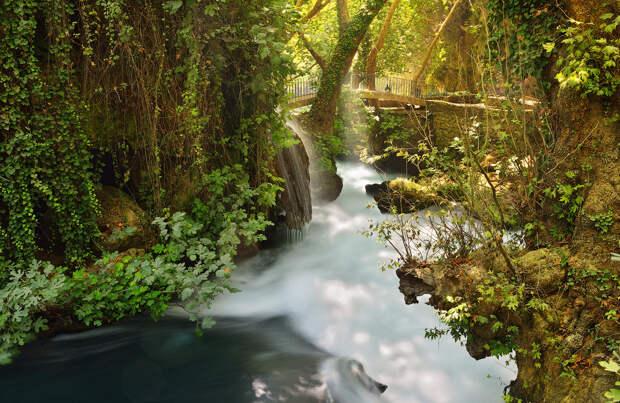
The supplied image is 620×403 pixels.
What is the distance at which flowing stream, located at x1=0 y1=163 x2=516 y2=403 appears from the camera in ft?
17.3

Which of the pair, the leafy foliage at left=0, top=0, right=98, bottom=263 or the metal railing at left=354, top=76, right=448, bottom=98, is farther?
the metal railing at left=354, top=76, right=448, bottom=98

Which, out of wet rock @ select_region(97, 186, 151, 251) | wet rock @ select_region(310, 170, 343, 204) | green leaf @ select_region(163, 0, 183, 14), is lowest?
wet rock @ select_region(310, 170, 343, 204)

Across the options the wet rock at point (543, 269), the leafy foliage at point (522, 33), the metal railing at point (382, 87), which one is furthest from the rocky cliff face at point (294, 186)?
the wet rock at point (543, 269)

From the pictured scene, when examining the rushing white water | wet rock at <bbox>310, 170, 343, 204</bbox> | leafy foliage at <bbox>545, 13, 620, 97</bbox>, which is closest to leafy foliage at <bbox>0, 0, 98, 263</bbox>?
the rushing white water

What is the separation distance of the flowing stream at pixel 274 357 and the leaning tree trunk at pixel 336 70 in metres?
6.97

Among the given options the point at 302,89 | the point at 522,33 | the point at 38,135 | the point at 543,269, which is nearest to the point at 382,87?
the point at 302,89

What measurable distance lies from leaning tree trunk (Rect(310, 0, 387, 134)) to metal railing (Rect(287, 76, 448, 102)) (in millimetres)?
970

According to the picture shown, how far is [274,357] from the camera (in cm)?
605

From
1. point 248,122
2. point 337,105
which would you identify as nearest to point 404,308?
point 248,122

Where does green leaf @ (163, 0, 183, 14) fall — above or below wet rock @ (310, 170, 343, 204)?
above

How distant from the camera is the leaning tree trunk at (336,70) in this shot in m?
12.9

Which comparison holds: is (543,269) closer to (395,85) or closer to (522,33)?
(522,33)

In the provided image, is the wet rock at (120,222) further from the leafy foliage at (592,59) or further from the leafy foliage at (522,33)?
the leafy foliage at (592,59)

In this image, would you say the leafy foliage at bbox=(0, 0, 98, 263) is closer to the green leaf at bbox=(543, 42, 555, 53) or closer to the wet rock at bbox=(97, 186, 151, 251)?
the wet rock at bbox=(97, 186, 151, 251)
